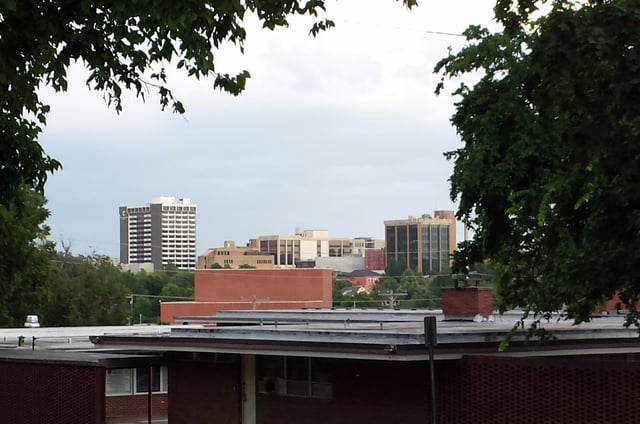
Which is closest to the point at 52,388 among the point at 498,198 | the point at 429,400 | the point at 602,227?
the point at 429,400

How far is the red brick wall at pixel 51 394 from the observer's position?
2627cm

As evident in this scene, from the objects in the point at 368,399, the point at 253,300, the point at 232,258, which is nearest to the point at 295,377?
the point at 368,399

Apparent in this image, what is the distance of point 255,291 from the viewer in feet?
275

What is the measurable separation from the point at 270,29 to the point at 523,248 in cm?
594

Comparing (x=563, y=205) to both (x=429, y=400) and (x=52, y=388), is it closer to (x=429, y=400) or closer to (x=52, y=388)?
(x=429, y=400)

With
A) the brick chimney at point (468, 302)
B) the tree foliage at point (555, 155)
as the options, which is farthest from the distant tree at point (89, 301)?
the tree foliage at point (555, 155)

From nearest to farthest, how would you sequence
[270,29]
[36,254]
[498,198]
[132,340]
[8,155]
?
[270,29] < [8,155] < [498,198] < [132,340] < [36,254]

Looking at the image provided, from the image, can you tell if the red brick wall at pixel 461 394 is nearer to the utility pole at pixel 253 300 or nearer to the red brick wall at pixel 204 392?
the red brick wall at pixel 204 392

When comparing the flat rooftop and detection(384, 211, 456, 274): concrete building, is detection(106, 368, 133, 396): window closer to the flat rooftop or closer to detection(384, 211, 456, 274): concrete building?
the flat rooftop

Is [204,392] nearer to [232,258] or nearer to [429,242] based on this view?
[232,258]

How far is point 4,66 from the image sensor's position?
12562 mm

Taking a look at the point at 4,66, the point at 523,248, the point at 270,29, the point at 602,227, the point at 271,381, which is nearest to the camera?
the point at 4,66

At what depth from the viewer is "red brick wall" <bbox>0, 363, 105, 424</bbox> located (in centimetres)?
2627

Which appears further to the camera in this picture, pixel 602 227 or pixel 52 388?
pixel 52 388
